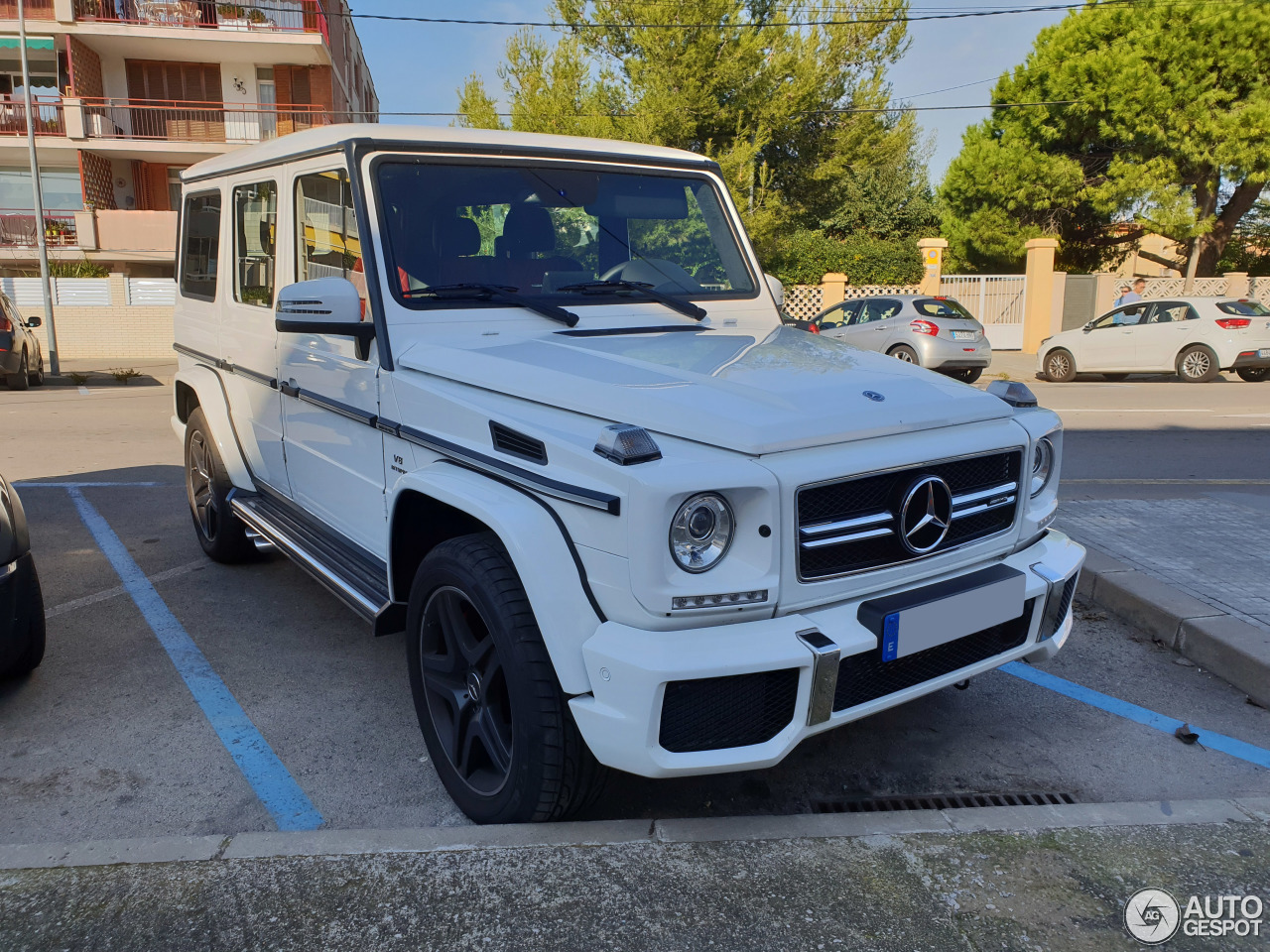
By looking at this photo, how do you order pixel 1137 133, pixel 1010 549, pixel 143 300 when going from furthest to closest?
pixel 1137 133 → pixel 143 300 → pixel 1010 549

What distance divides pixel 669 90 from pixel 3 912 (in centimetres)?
2623

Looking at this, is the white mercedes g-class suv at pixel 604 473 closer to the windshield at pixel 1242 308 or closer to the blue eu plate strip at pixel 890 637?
the blue eu plate strip at pixel 890 637

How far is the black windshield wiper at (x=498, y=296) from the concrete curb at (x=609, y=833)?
→ 177cm

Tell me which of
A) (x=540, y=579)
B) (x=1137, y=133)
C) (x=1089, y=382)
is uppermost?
(x=1137, y=133)

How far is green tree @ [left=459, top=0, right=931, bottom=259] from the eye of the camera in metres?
25.5

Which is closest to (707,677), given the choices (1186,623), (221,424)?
(1186,623)

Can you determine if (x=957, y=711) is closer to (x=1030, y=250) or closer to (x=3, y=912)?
(x=3, y=912)

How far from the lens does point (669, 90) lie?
25.9 m

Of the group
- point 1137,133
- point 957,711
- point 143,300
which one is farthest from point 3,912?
point 1137,133

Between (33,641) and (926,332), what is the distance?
14723mm

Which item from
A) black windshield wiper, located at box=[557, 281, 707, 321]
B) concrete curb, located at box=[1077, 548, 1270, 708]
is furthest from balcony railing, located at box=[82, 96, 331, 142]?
concrete curb, located at box=[1077, 548, 1270, 708]

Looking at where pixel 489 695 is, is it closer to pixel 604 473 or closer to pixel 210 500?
pixel 604 473

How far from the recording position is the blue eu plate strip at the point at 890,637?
8.25 ft

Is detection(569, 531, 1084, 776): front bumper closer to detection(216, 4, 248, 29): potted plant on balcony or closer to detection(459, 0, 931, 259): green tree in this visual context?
detection(459, 0, 931, 259): green tree
